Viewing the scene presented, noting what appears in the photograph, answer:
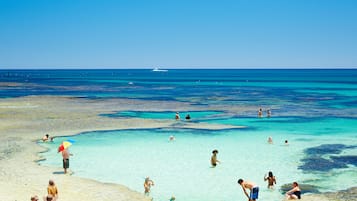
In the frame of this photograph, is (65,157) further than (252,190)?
Yes

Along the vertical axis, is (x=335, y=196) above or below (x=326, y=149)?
below

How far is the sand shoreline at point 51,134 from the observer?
2006 centimetres

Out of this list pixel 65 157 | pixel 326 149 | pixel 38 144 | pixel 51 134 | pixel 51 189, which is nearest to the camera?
pixel 51 189

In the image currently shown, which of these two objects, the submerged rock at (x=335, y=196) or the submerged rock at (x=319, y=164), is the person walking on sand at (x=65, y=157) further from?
the submerged rock at (x=319, y=164)

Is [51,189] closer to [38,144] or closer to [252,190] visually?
A: [252,190]

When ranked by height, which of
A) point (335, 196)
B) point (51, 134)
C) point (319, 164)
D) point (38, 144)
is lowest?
point (335, 196)

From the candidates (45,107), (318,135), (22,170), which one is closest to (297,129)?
(318,135)

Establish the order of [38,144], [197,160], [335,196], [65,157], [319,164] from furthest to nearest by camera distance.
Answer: [38,144], [197,160], [319,164], [65,157], [335,196]

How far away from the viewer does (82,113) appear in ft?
170

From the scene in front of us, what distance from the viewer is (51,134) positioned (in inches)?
1449

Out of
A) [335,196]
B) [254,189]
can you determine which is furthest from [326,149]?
[254,189]

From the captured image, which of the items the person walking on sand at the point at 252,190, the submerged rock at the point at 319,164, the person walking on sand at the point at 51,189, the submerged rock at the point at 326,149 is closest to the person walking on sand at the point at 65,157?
the person walking on sand at the point at 51,189

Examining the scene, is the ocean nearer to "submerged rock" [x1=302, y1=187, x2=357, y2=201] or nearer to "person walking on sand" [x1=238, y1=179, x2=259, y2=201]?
"submerged rock" [x1=302, y1=187, x2=357, y2=201]

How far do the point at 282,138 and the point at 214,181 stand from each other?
589 inches
